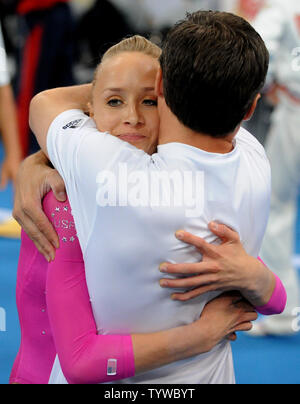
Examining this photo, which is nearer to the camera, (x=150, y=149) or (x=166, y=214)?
(x=166, y=214)

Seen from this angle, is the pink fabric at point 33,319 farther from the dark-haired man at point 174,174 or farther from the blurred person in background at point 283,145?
the blurred person in background at point 283,145

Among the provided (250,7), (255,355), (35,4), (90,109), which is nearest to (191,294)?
(90,109)

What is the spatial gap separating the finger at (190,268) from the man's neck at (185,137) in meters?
0.21

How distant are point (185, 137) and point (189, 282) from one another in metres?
0.26

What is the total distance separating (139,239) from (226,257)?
0.18 m

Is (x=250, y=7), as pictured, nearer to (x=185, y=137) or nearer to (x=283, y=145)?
(x=283, y=145)

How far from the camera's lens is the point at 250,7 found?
314 cm

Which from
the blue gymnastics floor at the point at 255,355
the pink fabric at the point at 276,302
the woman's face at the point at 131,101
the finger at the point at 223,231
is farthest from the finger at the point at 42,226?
the blue gymnastics floor at the point at 255,355

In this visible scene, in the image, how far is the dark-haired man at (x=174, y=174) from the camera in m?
1.08

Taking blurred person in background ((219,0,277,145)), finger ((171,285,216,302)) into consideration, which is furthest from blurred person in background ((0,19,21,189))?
finger ((171,285,216,302))

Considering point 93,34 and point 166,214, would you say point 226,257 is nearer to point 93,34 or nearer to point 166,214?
point 166,214

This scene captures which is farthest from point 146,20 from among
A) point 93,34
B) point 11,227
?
point 11,227

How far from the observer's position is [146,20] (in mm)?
6152

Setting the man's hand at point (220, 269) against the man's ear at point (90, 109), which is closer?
the man's hand at point (220, 269)
